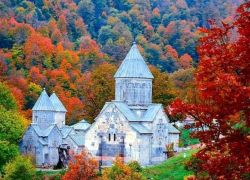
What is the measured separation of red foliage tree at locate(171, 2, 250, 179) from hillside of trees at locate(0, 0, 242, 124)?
165 ft

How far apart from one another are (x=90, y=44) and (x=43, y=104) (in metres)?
63.5

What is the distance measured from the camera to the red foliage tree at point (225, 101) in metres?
12.6

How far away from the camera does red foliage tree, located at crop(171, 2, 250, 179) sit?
1258cm

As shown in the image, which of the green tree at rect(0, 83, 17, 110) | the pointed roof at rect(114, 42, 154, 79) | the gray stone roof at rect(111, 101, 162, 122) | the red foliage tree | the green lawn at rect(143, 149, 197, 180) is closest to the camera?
the red foliage tree

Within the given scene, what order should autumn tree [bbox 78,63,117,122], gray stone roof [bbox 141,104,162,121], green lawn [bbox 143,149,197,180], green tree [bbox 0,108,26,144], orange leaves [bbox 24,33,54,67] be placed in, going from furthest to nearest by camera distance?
orange leaves [bbox 24,33,54,67] → autumn tree [bbox 78,63,117,122] → green tree [bbox 0,108,26,144] → gray stone roof [bbox 141,104,162,121] → green lawn [bbox 143,149,197,180]

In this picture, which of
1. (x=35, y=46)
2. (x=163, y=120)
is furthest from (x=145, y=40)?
(x=163, y=120)

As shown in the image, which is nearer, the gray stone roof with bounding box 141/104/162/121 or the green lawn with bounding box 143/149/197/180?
the green lawn with bounding box 143/149/197/180

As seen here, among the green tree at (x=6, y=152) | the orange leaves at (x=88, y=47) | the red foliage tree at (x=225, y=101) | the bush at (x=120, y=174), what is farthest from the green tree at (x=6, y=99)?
the orange leaves at (x=88, y=47)

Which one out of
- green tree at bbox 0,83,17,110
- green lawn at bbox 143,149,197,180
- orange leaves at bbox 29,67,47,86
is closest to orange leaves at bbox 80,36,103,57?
orange leaves at bbox 29,67,47,86

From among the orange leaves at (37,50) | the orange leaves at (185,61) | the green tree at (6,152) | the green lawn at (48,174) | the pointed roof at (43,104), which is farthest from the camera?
the orange leaves at (185,61)

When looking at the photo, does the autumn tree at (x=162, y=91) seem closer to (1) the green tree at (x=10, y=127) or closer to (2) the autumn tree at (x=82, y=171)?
(1) the green tree at (x=10, y=127)

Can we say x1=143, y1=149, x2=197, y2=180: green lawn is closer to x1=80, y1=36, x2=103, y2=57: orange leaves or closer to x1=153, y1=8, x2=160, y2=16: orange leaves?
x1=80, y1=36, x2=103, y2=57: orange leaves

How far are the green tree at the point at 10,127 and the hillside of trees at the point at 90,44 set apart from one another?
11.9 m

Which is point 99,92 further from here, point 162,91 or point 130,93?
point 130,93
